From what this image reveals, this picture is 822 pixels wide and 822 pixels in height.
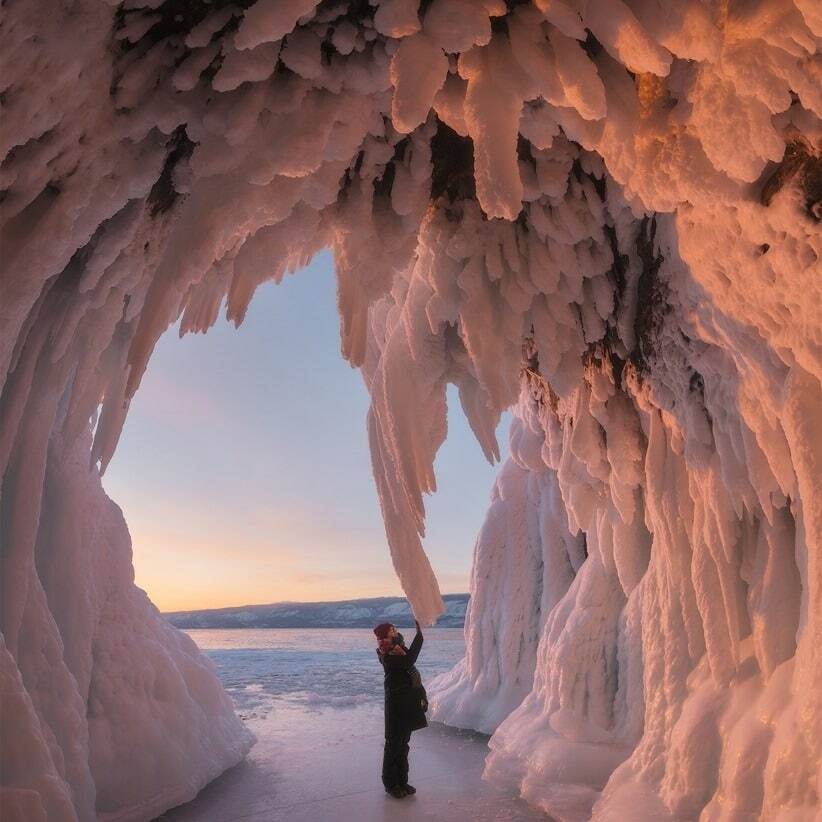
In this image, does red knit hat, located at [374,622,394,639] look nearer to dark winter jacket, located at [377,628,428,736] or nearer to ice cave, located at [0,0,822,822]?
dark winter jacket, located at [377,628,428,736]

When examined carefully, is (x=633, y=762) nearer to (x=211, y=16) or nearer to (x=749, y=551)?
(x=749, y=551)

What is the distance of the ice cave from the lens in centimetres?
199

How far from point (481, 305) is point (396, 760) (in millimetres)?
3257

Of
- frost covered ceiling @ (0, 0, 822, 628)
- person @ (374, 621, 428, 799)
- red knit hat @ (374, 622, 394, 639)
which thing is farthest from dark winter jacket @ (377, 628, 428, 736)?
frost covered ceiling @ (0, 0, 822, 628)

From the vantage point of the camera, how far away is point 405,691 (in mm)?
4891

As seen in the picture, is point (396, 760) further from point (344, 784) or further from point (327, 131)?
point (327, 131)

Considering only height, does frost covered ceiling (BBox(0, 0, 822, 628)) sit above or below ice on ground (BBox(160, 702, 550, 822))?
above

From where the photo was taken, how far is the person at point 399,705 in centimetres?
466

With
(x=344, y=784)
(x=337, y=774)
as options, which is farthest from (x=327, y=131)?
(x=337, y=774)

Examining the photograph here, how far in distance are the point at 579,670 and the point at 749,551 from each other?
2692 mm

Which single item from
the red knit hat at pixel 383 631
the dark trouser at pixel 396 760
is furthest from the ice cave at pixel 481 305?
the red knit hat at pixel 383 631

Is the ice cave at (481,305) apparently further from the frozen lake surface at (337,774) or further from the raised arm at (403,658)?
the raised arm at (403,658)

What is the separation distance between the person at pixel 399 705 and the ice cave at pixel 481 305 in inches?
37.9

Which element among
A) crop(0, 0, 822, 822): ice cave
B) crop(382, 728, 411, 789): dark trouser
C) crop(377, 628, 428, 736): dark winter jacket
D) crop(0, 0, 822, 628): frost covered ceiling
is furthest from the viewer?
crop(377, 628, 428, 736): dark winter jacket
